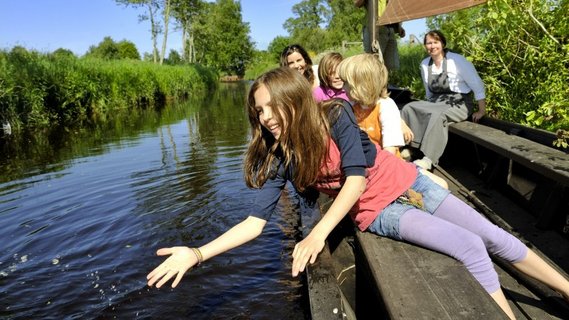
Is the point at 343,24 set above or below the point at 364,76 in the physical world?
above

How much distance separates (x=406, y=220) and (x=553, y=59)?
318cm

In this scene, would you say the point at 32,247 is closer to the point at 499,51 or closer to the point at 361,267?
the point at 361,267

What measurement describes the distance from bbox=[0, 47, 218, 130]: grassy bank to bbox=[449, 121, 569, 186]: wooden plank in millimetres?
11296

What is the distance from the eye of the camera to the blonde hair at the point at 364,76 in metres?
3.21

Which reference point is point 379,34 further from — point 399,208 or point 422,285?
point 422,285

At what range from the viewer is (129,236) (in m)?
4.80

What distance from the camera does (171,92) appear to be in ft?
87.2

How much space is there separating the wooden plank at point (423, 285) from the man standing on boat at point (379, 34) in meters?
5.33

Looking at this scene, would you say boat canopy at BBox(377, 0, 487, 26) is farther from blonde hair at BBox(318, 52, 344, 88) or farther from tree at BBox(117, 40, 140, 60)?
tree at BBox(117, 40, 140, 60)

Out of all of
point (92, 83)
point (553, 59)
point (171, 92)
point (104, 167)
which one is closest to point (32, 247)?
point (104, 167)

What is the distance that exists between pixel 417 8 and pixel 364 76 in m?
3.23

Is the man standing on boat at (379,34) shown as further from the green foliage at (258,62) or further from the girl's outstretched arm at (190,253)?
the green foliage at (258,62)

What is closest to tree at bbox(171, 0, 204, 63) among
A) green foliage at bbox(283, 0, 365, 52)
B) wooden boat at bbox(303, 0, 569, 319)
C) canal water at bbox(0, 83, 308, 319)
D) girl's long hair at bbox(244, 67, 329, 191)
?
green foliage at bbox(283, 0, 365, 52)

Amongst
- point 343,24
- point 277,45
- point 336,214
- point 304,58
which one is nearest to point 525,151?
point 336,214
